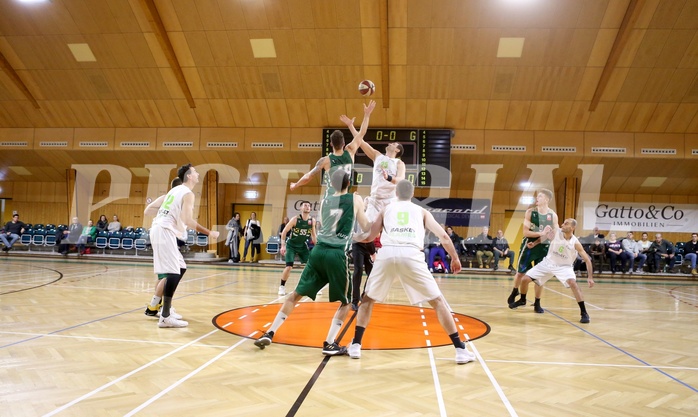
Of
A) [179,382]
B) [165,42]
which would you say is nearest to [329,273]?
[179,382]


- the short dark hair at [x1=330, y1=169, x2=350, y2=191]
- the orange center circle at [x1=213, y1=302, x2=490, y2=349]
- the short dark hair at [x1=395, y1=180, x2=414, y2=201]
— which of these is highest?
the short dark hair at [x1=330, y1=169, x2=350, y2=191]

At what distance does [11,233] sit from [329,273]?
19.1 meters

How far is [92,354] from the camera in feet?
14.8

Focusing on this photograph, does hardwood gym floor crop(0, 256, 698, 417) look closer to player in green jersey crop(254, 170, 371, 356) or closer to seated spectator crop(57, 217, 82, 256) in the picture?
player in green jersey crop(254, 170, 371, 356)

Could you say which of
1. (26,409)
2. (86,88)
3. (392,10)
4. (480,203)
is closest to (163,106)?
(86,88)

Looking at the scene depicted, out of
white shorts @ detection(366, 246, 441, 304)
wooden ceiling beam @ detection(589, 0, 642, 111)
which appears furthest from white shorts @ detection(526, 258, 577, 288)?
wooden ceiling beam @ detection(589, 0, 642, 111)

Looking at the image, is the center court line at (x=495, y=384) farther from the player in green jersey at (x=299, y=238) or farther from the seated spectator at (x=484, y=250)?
the seated spectator at (x=484, y=250)

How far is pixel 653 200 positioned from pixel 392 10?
45.2ft

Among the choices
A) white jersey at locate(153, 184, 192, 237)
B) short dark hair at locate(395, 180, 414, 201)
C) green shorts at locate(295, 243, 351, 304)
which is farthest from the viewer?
white jersey at locate(153, 184, 192, 237)

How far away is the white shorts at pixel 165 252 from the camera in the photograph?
19.6 ft

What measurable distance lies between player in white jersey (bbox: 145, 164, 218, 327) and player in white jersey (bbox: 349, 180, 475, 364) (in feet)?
7.66

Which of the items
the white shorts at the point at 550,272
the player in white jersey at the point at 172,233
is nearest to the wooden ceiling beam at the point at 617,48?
the white shorts at the point at 550,272

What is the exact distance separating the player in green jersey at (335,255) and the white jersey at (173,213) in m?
2.01

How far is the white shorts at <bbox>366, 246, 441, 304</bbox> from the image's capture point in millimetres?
4484
